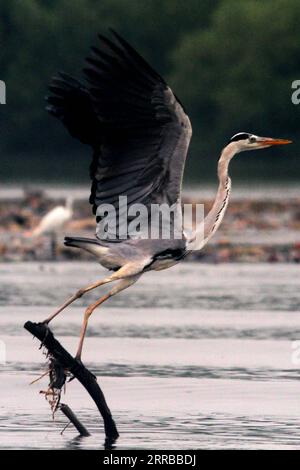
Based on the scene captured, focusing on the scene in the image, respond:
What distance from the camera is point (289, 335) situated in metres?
13.4

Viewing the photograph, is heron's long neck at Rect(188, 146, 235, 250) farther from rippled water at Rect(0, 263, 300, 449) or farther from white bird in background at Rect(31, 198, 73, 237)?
white bird in background at Rect(31, 198, 73, 237)

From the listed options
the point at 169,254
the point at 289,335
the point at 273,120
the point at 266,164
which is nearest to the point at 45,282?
the point at 289,335

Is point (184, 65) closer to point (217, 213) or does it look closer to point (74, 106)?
point (74, 106)

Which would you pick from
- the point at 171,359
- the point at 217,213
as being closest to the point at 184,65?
the point at 171,359

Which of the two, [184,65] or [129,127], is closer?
[129,127]

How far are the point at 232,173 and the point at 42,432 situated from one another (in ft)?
88.2

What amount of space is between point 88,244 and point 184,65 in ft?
89.2

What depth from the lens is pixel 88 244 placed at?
33.7ft

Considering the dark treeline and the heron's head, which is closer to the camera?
the heron's head

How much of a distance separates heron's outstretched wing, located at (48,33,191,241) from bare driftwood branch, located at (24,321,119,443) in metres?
1.15

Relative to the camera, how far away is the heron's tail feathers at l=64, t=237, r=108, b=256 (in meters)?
10.1

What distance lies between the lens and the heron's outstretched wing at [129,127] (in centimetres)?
1009

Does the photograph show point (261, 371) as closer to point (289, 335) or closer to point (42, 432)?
point (289, 335)

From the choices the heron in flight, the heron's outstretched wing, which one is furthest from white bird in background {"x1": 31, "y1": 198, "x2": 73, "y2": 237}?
the heron's outstretched wing
